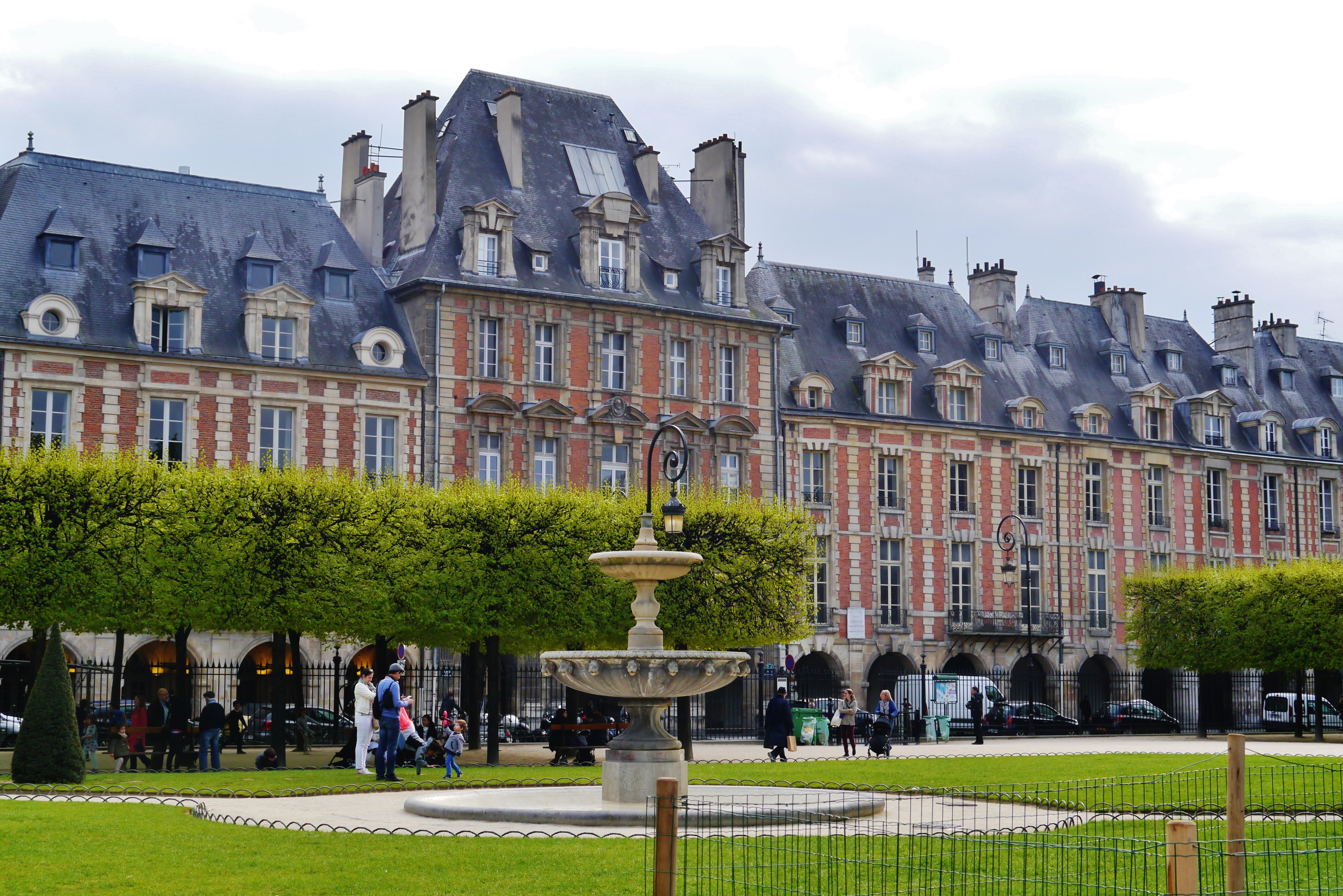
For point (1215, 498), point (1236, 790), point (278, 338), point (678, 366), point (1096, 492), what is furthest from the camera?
point (1215, 498)

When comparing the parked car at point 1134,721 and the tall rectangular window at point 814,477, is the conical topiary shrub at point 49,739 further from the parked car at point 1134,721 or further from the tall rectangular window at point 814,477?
the parked car at point 1134,721

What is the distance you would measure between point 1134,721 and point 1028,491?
969 cm

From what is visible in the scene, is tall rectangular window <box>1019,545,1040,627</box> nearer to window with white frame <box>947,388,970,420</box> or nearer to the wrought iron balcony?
the wrought iron balcony

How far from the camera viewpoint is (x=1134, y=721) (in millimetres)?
45438

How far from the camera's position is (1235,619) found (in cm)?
4281

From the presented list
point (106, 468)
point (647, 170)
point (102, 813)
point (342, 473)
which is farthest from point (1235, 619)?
point (102, 813)

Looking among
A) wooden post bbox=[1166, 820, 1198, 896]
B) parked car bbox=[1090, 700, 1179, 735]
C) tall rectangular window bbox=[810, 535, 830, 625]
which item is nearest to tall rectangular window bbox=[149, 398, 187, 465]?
tall rectangular window bbox=[810, 535, 830, 625]

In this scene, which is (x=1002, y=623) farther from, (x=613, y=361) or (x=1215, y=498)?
(x=613, y=361)

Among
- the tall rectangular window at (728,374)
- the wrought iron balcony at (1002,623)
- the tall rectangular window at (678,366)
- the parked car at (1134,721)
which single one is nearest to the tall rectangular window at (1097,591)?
the wrought iron balcony at (1002,623)

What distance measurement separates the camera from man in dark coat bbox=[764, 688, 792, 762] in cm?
3048

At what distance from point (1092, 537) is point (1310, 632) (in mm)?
12529

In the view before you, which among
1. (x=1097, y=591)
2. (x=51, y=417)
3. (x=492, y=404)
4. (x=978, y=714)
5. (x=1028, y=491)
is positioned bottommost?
(x=978, y=714)

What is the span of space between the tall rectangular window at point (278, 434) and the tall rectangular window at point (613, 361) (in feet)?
27.0

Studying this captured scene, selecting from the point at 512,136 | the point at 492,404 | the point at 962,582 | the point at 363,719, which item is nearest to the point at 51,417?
the point at 492,404
